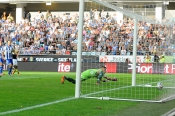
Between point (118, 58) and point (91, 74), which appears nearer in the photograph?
point (91, 74)

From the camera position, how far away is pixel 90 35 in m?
22.0

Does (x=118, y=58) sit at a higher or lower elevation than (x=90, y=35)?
lower

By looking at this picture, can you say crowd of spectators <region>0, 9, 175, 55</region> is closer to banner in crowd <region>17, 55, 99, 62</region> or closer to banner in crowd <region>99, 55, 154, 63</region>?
banner in crowd <region>17, 55, 99, 62</region>

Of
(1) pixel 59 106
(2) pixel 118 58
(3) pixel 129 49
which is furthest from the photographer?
(2) pixel 118 58

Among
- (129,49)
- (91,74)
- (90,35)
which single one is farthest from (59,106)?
(129,49)

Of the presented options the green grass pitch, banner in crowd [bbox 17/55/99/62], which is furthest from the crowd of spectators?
the green grass pitch

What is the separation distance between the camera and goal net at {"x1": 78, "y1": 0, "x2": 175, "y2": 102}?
1609 cm

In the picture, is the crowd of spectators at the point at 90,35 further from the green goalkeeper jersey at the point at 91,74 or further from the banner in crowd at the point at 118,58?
the green goalkeeper jersey at the point at 91,74

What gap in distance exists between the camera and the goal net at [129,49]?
52.8 feet

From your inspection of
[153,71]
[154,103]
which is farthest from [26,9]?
[154,103]

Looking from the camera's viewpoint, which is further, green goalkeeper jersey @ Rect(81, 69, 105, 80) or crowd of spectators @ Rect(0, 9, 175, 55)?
crowd of spectators @ Rect(0, 9, 175, 55)

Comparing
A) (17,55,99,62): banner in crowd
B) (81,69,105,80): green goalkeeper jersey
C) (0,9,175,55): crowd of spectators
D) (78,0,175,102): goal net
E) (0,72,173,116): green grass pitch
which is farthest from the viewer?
(17,55,99,62): banner in crowd

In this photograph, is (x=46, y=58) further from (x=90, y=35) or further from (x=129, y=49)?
(x=90, y=35)

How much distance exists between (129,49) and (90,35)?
20.7ft
